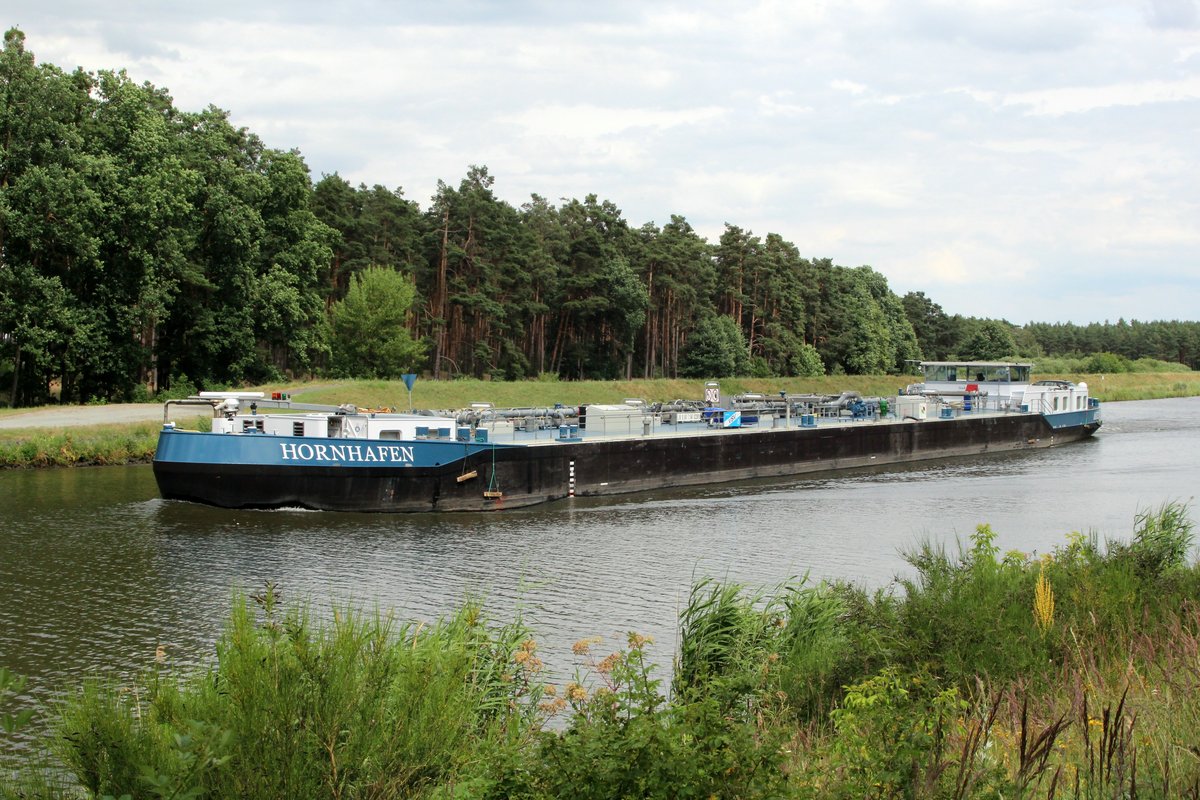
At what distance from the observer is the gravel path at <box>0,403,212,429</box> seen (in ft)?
139

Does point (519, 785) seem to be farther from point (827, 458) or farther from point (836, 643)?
point (827, 458)

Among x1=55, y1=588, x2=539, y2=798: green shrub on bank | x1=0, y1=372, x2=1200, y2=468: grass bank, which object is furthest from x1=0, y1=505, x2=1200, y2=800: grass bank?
x1=0, y1=372, x2=1200, y2=468: grass bank

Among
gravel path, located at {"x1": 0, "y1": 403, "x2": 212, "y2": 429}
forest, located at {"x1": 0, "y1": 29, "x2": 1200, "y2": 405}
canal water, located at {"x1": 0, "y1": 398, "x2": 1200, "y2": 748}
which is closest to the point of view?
canal water, located at {"x1": 0, "y1": 398, "x2": 1200, "y2": 748}

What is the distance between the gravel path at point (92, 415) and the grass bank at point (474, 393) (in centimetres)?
130

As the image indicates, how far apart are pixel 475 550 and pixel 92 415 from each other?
27950 mm

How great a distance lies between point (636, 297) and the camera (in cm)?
7919

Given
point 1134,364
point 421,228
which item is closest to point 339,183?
point 421,228

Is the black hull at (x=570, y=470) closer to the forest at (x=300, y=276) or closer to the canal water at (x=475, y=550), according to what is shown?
the canal water at (x=475, y=550)

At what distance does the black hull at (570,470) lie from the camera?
28.5 meters

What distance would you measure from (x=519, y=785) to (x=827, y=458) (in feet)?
126

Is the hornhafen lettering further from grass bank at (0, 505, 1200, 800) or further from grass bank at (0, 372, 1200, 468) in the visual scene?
grass bank at (0, 505, 1200, 800)

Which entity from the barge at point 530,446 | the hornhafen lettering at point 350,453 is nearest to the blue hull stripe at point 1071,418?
the barge at point 530,446

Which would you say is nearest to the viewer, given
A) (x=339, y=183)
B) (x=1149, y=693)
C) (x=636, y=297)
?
(x=1149, y=693)

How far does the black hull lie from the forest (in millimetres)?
23922
